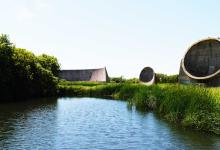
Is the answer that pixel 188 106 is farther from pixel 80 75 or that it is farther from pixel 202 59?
pixel 80 75

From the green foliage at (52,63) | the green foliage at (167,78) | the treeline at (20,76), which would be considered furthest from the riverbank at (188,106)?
the green foliage at (52,63)

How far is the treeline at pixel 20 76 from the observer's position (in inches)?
1821

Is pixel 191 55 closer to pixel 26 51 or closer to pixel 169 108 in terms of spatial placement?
pixel 169 108

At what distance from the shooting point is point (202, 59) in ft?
155

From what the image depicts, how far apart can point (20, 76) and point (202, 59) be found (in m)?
22.7

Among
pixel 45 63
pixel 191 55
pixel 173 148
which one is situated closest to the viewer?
pixel 173 148

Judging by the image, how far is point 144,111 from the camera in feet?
112

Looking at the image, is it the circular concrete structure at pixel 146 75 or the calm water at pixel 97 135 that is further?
the circular concrete structure at pixel 146 75

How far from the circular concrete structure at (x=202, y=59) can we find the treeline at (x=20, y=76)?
2030 centimetres

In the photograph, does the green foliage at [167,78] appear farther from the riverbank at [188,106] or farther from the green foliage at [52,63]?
the riverbank at [188,106]

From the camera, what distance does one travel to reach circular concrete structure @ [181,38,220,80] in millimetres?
45656

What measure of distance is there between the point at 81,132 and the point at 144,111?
40.7 feet

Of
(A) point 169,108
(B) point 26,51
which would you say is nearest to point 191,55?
(A) point 169,108

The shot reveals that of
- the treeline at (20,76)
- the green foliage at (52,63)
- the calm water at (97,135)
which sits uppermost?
the green foliage at (52,63)
